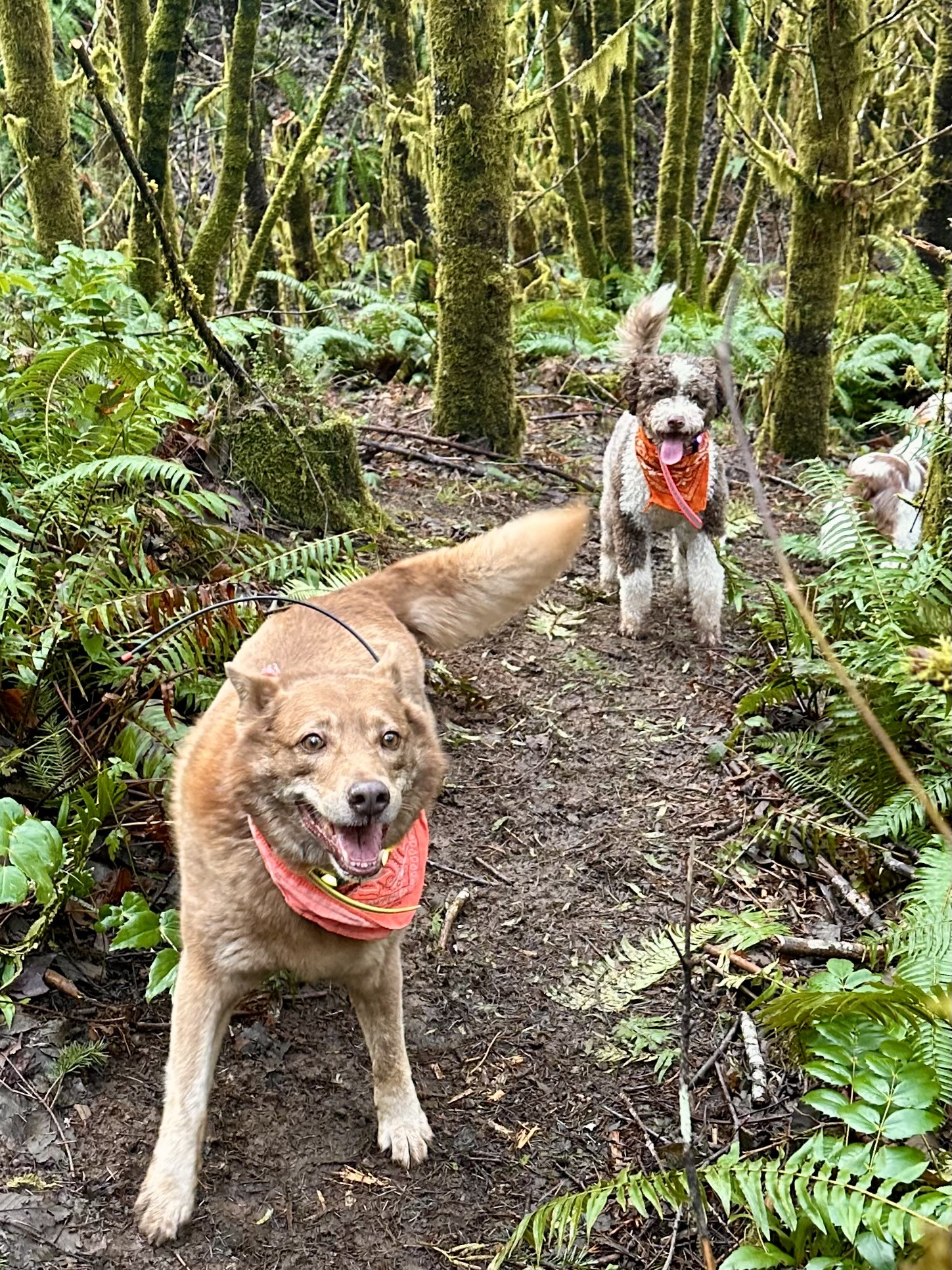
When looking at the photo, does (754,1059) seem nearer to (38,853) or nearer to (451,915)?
(451,915)

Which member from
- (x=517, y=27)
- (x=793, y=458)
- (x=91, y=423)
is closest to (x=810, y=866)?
(x=91, y=423)

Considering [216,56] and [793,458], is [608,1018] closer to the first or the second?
[793,458]

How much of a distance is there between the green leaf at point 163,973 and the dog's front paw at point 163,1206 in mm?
637

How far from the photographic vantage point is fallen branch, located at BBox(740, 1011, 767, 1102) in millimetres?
3889

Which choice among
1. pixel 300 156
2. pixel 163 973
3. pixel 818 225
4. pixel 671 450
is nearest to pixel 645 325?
pixel 671 450

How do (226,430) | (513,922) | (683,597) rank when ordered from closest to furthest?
(513,922) < (226,430) < (683,597)

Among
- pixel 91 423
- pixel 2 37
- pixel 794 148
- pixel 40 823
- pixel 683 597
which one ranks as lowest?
pixel 683 597

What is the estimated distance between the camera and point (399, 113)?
1339 cm

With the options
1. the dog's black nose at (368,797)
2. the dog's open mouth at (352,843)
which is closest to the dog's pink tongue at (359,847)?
the dog's open mouth at (352,843)

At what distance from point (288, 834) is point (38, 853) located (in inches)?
31.5

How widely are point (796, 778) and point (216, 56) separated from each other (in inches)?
832

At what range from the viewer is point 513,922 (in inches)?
193

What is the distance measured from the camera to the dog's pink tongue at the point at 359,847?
3.38 meters

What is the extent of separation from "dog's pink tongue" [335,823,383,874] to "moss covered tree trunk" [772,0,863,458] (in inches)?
306
